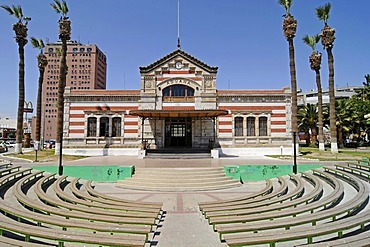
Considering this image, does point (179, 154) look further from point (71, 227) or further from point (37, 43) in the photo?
point (37, 43)

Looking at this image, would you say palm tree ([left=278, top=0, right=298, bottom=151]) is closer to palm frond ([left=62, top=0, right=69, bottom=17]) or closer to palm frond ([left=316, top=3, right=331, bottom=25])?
palm frond ([left=316, top=3, right=331, bottom=25])

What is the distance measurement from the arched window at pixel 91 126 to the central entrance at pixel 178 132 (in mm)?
7565

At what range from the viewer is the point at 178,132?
2486 centimetres

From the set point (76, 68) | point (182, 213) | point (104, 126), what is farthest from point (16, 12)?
point (76, 68)

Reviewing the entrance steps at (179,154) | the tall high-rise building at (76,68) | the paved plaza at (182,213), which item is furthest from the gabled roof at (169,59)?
the tall high-rise building at (76,68)

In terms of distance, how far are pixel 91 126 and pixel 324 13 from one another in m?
27.2

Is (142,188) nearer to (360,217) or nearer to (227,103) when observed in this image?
(360,217)

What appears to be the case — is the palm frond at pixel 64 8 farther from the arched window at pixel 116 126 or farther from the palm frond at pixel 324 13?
the palm frond at pixel 324 13

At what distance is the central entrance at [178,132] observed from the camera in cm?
2456

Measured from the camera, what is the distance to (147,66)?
990 inches

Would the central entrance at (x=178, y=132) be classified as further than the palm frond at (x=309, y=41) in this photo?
No

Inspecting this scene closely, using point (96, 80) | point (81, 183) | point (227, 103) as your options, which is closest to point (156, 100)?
point (227, 103)

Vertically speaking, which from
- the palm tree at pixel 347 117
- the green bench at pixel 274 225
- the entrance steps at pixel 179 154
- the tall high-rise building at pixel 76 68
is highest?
the tall high-rise building at pixel 76 68

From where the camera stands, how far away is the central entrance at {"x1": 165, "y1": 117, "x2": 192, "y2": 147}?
24.6 meters
